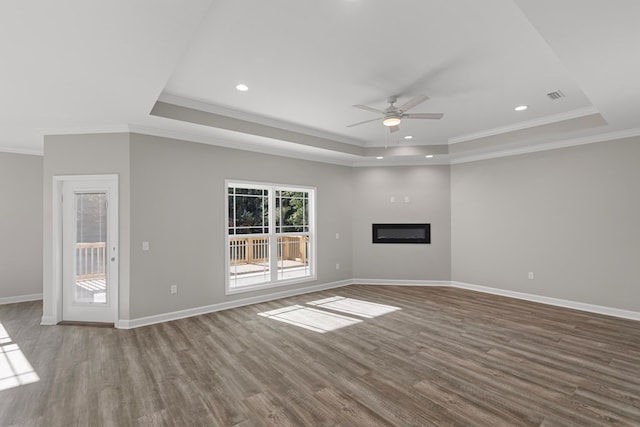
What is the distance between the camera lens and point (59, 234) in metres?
4.42

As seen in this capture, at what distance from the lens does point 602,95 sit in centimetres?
335

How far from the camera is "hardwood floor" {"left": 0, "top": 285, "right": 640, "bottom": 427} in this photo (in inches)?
91.7

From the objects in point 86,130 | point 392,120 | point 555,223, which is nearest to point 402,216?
point 555,223

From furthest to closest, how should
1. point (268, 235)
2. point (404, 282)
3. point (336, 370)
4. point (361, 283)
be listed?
point (361, 283), point (404, 282), point (268, 235), point (336, 370)

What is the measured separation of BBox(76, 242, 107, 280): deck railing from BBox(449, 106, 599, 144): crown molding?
20.9 feet

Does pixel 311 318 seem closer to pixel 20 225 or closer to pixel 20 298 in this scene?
pixel 20 298

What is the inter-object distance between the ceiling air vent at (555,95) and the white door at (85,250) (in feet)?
20.1

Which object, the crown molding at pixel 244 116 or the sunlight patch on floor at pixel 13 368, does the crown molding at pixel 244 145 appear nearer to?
the crown molding at pixel 244 116

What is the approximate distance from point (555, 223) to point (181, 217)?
6.23m

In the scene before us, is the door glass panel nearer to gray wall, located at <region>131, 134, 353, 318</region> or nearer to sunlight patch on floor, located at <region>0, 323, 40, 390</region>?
gray wall, located at <region>131, 134, 353, 318</region>

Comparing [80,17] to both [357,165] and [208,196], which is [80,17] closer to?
[208,196]

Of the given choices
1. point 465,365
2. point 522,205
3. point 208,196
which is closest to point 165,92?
point 208,196

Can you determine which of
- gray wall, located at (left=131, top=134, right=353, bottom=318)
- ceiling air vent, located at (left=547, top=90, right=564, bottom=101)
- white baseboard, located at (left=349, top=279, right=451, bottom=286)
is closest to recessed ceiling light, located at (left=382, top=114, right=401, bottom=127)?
ceiling air vent, located at (left=547, top=90, right=564, bottom=101)

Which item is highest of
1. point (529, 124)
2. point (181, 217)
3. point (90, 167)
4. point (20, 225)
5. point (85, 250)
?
point (529, 124)
